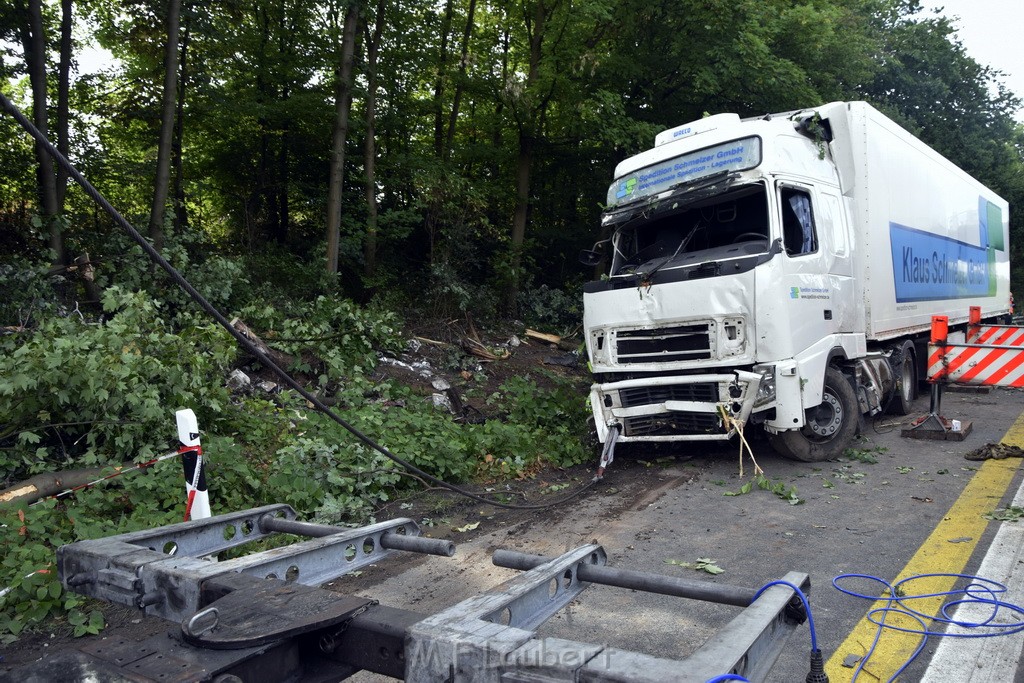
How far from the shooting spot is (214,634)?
1.67 meters

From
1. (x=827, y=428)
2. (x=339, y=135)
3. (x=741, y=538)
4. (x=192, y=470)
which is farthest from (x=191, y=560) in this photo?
(x=339, y=135)

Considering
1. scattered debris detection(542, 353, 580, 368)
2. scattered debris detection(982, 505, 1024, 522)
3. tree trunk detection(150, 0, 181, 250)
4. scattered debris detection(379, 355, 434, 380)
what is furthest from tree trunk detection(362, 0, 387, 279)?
scattered debris detection(982, 505, 1024, 522)

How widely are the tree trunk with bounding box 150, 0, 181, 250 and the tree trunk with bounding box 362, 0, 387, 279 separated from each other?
413cm

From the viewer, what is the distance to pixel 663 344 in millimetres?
7520

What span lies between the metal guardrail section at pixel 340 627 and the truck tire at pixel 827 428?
6.04 m

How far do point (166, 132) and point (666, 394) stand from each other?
978 cm

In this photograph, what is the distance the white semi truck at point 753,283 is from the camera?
7.08 meters

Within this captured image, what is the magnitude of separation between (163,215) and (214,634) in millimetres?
11612

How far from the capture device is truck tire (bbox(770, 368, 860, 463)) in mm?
7781

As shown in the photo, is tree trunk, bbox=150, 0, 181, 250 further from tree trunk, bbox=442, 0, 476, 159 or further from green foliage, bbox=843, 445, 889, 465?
green foliage, bbox=843, 445, 889, 465

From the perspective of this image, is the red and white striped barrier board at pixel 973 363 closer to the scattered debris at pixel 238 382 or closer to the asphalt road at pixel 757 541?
the asphalt road at pixel 757 541

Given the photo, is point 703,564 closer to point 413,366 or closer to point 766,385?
point 766,385

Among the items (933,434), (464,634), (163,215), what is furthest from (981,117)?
(464,634)

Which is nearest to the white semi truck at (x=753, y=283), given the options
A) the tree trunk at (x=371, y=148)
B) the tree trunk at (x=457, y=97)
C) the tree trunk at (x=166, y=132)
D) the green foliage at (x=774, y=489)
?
the green foliage at (x=774, y=489)
